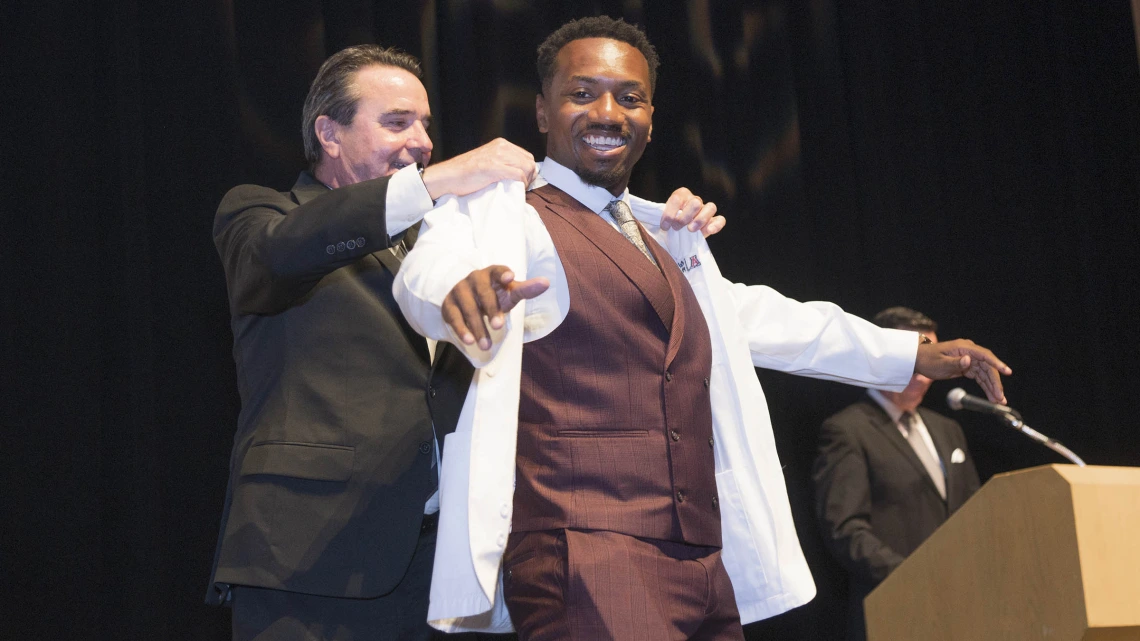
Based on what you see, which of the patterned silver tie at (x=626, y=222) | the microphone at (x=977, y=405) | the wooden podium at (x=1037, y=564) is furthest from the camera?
the microphone at (x=977, y=405)

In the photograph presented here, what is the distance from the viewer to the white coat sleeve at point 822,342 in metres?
2.13

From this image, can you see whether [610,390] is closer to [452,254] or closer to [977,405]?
[452,254]

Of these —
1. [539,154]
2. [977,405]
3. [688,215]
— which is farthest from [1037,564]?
[539,154]

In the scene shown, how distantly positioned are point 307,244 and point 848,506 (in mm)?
2350

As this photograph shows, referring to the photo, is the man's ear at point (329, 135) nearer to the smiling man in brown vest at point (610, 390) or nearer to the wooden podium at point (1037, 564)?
the smiling man in brown vest at point (610, 390)

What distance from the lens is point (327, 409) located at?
1.83 metres

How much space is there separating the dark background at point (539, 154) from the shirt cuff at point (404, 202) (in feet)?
4.52

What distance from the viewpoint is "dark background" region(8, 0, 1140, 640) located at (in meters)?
2.82

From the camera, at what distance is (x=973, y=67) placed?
14.6ft

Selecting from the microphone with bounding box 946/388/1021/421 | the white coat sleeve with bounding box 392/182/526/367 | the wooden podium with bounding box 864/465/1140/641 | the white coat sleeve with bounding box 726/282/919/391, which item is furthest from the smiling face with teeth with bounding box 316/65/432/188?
the microphone with bounding box 946/388/1021/421

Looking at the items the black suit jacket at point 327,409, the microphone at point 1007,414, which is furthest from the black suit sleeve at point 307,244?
the microphone at point 1007,414

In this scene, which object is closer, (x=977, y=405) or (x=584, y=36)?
(x=584, y=36)

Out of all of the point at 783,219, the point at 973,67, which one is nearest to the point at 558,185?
the point at 783,219

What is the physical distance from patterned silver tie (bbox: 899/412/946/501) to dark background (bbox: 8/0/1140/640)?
0.33m
